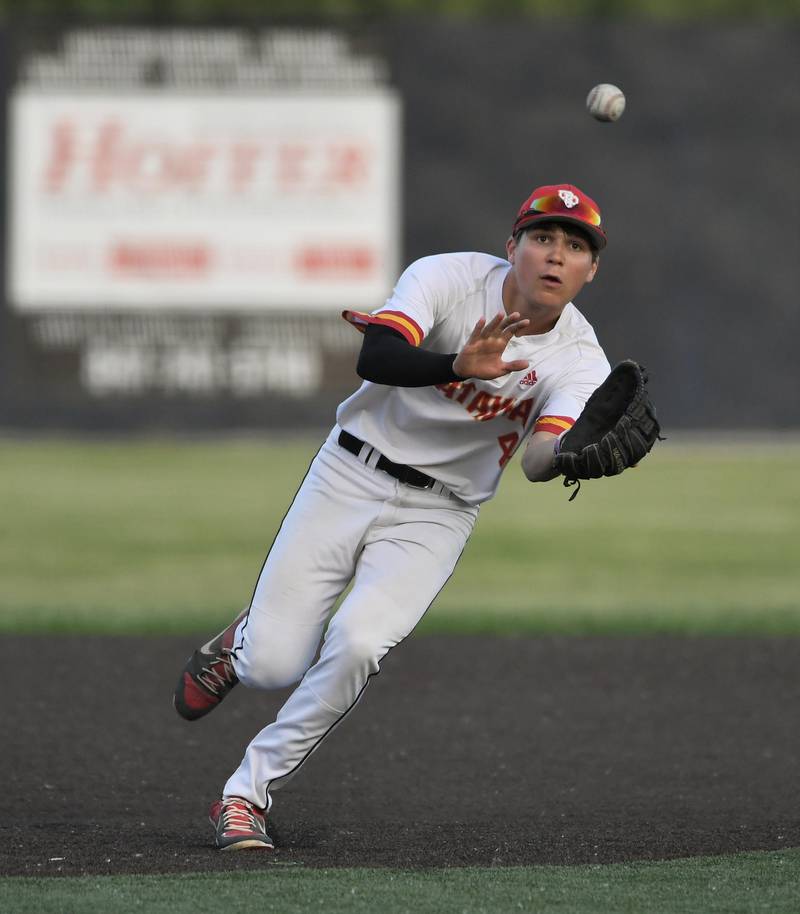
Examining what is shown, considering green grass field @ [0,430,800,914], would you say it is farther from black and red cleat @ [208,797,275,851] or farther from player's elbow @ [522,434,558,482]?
player's elbow @ [522,434,558,482]

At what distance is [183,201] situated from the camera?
16.0 meters

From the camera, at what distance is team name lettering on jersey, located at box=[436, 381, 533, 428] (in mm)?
4691

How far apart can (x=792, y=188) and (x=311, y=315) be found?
16.2 feet

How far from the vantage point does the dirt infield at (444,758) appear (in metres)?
4.57

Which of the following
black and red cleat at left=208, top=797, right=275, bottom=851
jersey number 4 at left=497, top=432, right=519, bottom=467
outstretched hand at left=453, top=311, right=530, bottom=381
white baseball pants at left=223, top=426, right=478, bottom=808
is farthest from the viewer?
jersey number 4 at left=497, top=432, right=519, bottom=467

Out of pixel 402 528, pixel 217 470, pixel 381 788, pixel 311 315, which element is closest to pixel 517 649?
pixel 381 788

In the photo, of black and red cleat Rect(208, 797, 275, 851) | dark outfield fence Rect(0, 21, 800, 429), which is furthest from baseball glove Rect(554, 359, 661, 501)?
dark outfield fence Rect(0, 21, 800, 429)

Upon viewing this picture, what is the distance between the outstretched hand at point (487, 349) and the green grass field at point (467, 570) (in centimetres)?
122

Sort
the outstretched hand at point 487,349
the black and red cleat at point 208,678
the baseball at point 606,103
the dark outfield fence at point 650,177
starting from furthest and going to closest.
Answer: the dark outfield fence at point 650,177, the baseball at point 606,103, the black and red cleat at point 208,678, the outstretched hand at point 487,349

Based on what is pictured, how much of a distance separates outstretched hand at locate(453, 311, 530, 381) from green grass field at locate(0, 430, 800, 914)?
1.22m

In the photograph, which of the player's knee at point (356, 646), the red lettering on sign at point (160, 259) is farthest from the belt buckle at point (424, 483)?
the red lettering on sign at point (160, 259)

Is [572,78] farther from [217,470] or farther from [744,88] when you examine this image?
[217,470]

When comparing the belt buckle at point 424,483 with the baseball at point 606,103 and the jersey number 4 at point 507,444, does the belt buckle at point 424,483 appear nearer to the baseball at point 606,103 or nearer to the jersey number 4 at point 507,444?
the jersey number 4 at point 507,444

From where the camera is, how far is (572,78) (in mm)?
16734
